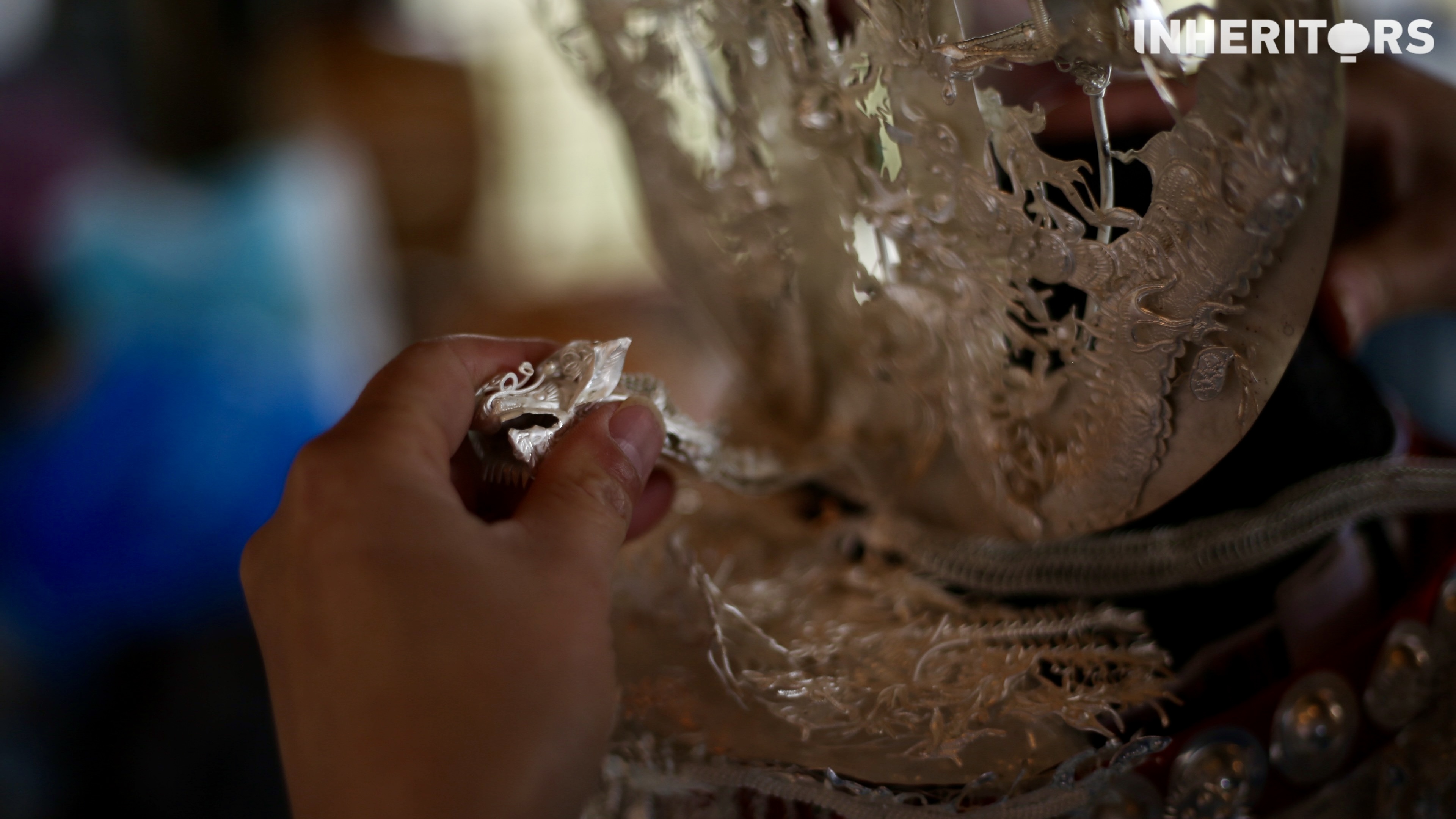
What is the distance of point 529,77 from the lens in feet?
5.41

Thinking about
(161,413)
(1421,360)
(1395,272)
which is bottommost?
(1421,360)

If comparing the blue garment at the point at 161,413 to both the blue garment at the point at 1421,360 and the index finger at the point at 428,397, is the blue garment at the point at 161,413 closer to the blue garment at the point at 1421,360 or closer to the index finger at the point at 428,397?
the index finger at the point at 428,397

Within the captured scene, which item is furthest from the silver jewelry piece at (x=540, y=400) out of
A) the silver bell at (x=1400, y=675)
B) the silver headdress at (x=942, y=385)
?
the silver bell at (x=1400, y=675)

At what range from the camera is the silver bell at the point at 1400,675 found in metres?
0.35

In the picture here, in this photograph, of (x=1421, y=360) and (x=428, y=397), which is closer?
(x=428, y=397)

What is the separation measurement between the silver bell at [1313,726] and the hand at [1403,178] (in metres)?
0.23

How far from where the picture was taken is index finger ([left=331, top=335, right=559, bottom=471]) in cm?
27

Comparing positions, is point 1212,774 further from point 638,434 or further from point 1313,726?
point 638,434

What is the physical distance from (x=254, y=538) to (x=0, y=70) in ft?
5.85

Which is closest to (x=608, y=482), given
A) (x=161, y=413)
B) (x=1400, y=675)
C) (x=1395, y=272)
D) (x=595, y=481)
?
(x=595, y=481)

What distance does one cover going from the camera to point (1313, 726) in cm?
34

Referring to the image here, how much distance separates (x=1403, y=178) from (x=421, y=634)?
0.57m

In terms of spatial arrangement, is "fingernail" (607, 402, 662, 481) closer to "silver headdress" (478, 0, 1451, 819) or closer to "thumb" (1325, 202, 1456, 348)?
"silver headdress" (478, 0, 1451, 819)

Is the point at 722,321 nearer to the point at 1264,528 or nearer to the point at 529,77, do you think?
the point at 1264,528
